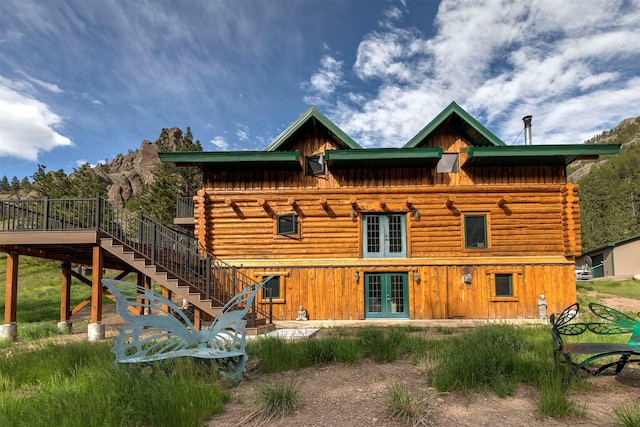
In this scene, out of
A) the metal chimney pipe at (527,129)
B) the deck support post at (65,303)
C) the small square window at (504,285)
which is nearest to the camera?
the deck support post at (65,303)

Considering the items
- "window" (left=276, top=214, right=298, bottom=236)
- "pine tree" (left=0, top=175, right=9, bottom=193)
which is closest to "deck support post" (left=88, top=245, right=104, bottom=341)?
"window" (left=276, top=214, right=298, bottom=236)

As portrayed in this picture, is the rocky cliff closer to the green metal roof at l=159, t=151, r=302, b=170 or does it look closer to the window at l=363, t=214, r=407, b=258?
the green metal roof at l=159, t=151, r=302, b=170

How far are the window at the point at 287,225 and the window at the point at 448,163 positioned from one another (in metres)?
6.47

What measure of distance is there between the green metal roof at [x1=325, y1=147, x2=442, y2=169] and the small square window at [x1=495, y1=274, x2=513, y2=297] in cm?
543

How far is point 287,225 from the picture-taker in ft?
51.8

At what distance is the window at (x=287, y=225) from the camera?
1571 centimetres

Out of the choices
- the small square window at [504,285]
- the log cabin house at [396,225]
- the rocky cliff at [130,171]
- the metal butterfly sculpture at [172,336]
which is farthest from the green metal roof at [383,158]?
the rocky cliff at [130,171]

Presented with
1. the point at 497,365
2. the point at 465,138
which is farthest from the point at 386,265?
the point at 497,365

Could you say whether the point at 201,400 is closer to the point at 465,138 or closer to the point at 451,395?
the point at 451,395

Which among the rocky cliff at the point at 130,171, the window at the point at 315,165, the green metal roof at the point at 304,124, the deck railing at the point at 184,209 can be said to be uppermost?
the rocky cliff at the point at 130,171

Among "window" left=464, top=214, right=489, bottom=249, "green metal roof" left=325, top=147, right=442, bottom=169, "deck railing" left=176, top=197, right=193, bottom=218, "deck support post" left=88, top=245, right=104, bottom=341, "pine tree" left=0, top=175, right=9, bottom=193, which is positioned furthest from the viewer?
"pine tree" left=0, top=175, right=9, bottom=193

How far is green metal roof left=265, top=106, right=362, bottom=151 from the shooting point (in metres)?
15.9

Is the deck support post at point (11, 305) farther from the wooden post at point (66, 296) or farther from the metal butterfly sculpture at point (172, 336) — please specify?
the metal butterfly sculpture at point (172, 336)

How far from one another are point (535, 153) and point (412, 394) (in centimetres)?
1320
